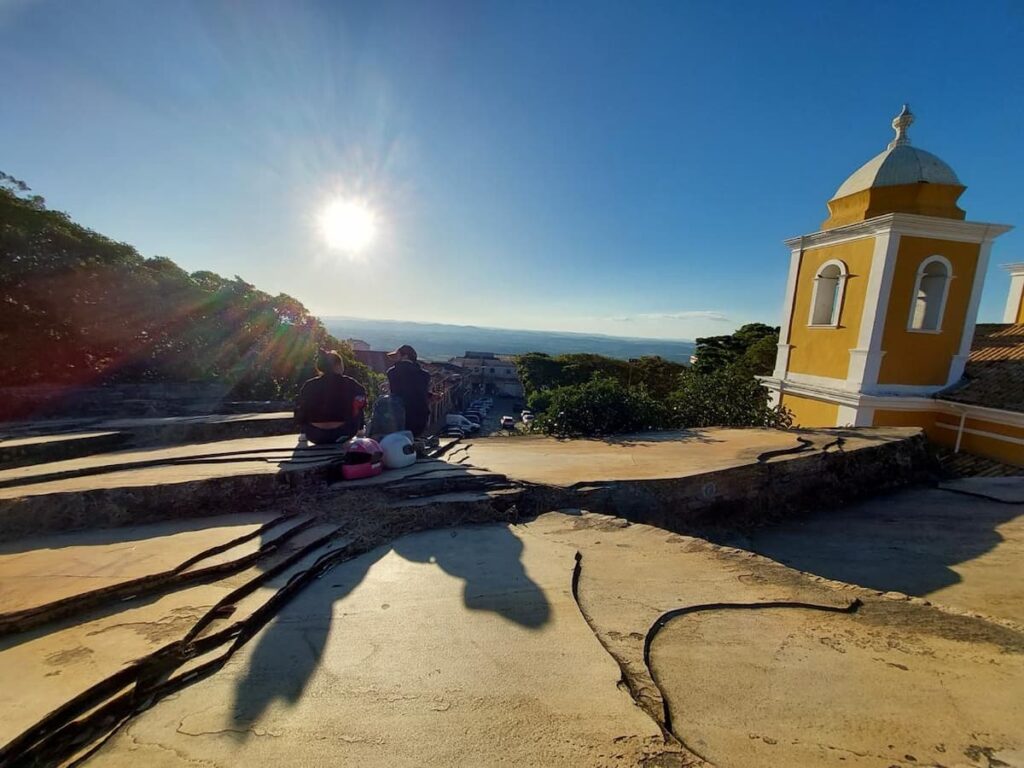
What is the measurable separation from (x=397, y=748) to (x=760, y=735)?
1.25 metres

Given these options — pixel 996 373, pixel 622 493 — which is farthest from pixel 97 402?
pixel 996 373

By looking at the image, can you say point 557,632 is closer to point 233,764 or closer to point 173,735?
point 233,764

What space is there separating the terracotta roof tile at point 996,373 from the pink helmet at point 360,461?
10.6 meters

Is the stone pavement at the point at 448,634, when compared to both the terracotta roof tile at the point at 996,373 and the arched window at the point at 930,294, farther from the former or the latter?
the arched window at the point at 930,294

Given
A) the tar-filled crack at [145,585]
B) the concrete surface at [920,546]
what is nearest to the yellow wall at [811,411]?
the concrete surface at [920,546]

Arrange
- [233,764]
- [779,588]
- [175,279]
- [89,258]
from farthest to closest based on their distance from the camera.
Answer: [175,279] → [89,258] → [779,588] → [233,764]

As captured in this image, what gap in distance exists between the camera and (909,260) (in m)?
8.21

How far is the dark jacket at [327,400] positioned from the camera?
4.13 metres

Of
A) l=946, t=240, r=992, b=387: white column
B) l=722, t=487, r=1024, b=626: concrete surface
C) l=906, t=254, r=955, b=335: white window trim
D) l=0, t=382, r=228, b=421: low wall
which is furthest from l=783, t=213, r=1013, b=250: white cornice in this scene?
l=0, t=382, r=228, b=421: low wall

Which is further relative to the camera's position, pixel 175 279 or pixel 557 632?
pixel 175 279

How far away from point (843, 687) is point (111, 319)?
1264cm

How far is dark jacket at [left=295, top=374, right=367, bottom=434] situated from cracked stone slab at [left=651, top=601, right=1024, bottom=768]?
3.42 m

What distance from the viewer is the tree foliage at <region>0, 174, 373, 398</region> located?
780 cm

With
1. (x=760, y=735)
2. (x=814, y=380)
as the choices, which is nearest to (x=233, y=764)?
(x=760, y=735)
